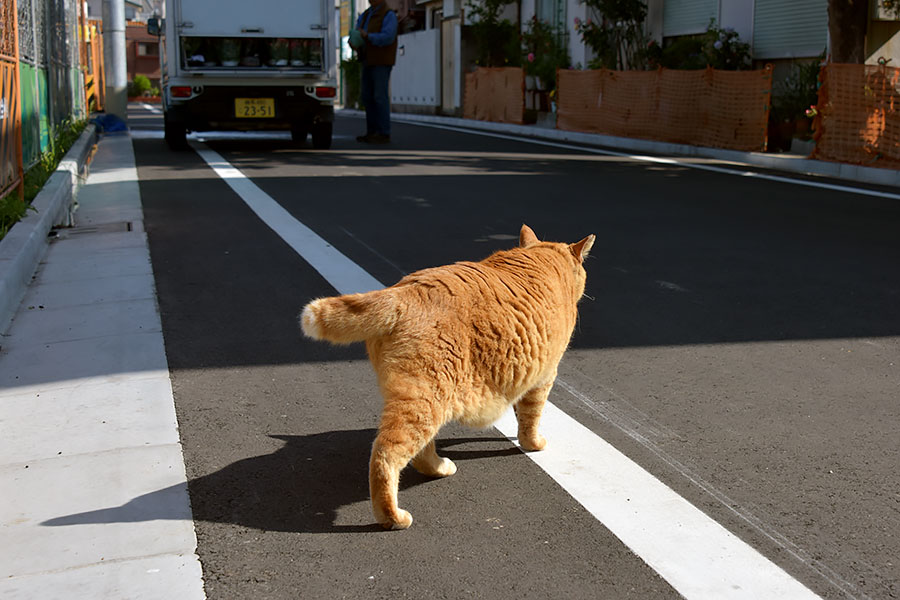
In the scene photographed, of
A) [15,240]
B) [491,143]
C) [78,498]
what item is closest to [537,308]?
[78,498]

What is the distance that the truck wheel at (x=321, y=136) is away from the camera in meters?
16.8

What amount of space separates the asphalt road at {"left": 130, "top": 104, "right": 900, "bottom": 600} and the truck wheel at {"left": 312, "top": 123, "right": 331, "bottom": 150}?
24.0 feet

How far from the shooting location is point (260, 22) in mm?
16328

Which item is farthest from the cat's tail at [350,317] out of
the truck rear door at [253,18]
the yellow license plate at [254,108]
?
the truck rear door at [253,18]

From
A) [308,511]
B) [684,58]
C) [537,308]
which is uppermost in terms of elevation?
[684,58]

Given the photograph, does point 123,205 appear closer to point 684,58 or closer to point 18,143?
point 18,143

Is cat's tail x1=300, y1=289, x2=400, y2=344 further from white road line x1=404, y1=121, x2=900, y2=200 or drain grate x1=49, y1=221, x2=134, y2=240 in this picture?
white road line x1=404, y1=121, x2=900, y2=200

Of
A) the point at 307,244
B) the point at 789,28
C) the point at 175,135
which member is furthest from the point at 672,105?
the point at 307,244

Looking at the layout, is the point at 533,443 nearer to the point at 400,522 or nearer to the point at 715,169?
the point at 400,522

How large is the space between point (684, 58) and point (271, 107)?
989cm

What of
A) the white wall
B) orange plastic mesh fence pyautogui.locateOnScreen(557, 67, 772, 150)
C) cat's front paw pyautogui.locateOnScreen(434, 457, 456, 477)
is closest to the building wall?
the white wall

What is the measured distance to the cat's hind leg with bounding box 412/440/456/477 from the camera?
346 cm

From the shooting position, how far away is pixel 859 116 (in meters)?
14.3

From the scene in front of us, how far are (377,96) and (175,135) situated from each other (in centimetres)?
350
